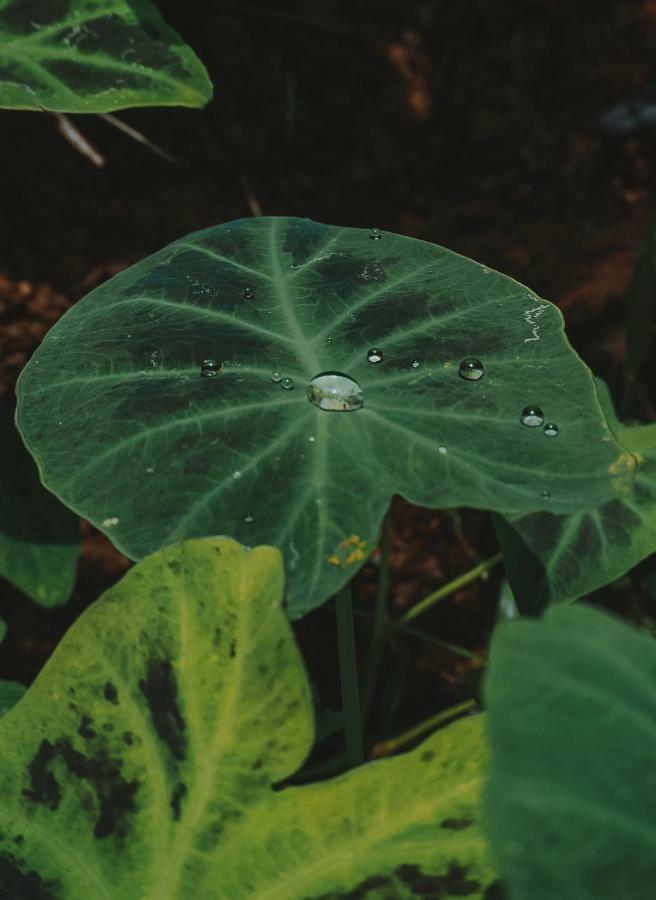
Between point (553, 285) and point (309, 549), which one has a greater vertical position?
point (309, 549)

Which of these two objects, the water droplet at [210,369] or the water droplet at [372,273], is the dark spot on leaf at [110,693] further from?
the water droplet at [372,273]

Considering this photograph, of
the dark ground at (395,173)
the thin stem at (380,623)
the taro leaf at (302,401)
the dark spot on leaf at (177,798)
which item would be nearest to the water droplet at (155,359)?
the taro leaf at (302,401)

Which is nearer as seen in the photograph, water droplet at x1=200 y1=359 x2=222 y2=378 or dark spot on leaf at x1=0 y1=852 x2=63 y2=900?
dark spot on leaf at x1=0 y1=852 x2=63 y2=900

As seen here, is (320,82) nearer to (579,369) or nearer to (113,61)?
(113,61)

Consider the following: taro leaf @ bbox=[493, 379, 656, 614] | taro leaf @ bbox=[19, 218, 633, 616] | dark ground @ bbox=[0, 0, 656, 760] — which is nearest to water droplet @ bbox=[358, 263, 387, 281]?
taro leaf @ bbox=[19, 218, 633, 616]

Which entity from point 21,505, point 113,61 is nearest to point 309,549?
point 113,61

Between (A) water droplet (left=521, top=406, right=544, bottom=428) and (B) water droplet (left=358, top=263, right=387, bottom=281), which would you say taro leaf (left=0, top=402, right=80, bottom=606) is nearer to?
(B) water droplet (left=358, top=263, right=387, bottom=281)
